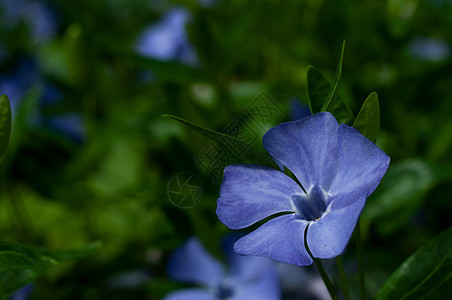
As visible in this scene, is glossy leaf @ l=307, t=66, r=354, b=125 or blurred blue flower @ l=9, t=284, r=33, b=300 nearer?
glossy leaf @ l=307, t=66, r=354, b=125

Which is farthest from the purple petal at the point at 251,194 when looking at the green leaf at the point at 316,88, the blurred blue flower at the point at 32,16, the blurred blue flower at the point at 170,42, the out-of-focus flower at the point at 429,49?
the blurred blue flower at the point at 32,16

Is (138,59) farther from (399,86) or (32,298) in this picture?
(399,86)

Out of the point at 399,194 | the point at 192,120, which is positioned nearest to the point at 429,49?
the point at 399,194

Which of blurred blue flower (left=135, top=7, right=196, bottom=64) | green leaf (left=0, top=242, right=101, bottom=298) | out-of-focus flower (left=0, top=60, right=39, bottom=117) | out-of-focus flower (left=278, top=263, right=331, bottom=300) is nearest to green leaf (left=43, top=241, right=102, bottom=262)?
green leaf (left=0, top=242, right=101, bottom=298)

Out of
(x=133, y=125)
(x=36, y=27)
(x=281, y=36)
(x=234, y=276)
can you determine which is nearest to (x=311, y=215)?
(x=234, y=276)

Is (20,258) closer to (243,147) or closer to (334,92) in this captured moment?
(243,147)

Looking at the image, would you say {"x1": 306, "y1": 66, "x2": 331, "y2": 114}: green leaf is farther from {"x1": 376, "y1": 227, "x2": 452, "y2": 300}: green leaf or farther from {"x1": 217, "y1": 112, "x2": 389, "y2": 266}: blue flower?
{"x1": 376, "y1": 227, "x2": 452, "y2": 300}: green leaf

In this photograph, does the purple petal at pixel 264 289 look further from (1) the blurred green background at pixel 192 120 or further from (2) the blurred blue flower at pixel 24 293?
(2) the blurred blue flower at pixel 24 293
